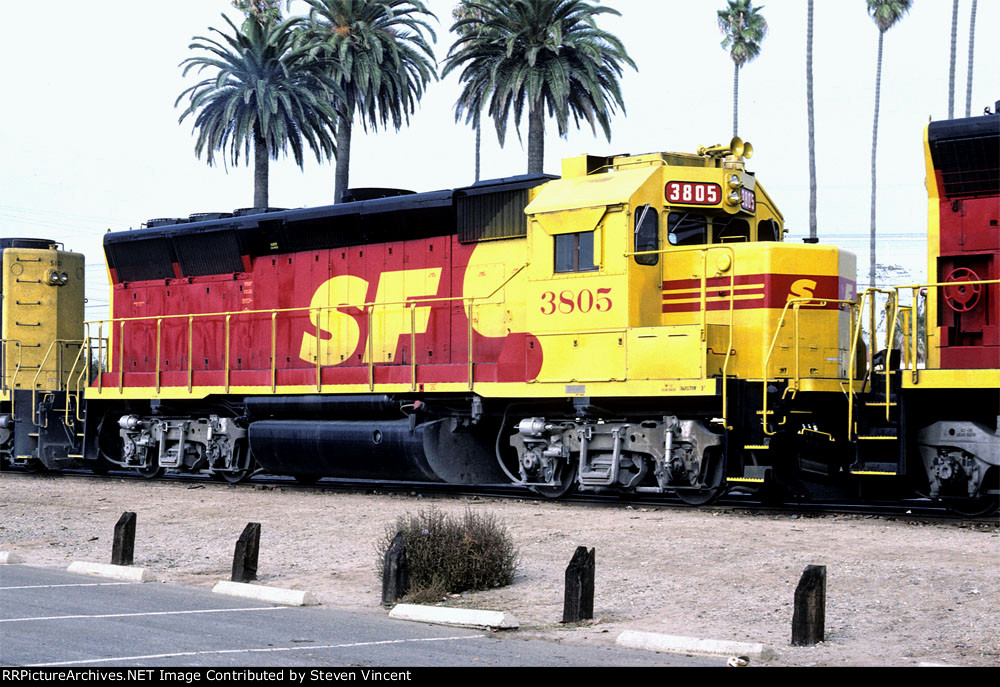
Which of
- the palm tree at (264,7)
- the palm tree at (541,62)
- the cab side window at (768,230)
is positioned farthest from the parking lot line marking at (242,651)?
the palm tree at (264,7)

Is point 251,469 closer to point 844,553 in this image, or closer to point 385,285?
point 385,285

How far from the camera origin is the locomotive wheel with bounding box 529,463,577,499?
15.5 meters

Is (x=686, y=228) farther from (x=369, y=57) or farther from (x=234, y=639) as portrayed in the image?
(x=369, y=57)

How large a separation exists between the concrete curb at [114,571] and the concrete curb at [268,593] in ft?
3.41

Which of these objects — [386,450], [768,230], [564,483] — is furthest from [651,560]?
[386,450]

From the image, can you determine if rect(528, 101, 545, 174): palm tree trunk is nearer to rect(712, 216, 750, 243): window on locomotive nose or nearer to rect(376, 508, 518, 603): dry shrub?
rect(712, 216, 750, 243): window on locomotive nose

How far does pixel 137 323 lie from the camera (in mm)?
21328

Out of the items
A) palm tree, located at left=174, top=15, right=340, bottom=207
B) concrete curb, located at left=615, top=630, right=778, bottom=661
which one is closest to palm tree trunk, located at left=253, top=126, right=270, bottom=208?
palm tree, located at left=174, top=15, right=340, bottom=207

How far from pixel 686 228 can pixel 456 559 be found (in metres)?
6.07

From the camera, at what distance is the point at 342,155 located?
41688 mm

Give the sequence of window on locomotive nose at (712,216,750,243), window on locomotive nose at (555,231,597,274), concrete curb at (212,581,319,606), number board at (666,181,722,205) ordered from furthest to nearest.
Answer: window on locomotive nose at (712,216,750,243), window on locomotive nose at (555,231,597,274), number board at (666,181,722,205), concrete curb at (212,581,319,606)

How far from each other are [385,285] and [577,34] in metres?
23.5

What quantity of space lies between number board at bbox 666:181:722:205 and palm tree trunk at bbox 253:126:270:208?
89.7ft

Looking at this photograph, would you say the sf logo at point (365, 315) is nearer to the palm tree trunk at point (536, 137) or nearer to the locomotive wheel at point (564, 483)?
the locomotive wheel at point (564, 483)
